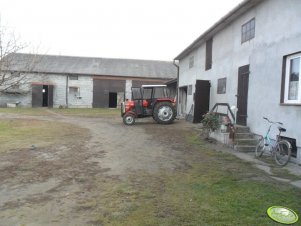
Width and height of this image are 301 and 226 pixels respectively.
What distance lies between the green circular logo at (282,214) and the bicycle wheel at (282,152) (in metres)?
3.28

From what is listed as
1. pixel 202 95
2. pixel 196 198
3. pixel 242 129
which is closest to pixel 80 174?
pixel 196 198

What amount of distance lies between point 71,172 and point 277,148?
16.8ft

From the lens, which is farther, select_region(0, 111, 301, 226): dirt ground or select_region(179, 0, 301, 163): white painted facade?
select_region(179, 0, 301, 163): white painted facade

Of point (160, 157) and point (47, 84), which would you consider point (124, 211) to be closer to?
point (160, 157)

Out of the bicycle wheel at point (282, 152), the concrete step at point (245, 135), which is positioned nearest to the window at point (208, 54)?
the concrete step at point (245, 135)

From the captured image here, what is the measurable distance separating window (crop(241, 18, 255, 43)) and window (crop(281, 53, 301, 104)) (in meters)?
2.63

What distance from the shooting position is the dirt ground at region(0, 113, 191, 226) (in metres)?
4.57

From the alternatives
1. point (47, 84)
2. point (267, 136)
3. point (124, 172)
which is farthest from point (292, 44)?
point (47, 84)

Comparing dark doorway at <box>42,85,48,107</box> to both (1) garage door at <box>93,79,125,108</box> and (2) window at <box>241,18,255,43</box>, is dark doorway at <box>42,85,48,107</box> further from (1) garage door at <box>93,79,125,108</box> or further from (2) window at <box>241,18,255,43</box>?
(2) window at <box>241,18,255,43</box>

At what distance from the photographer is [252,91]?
10.6 metres

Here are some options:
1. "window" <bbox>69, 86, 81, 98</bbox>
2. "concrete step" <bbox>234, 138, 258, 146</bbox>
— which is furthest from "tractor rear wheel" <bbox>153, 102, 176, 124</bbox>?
"window" <bbox>69, 86, 81, 98</bbox>

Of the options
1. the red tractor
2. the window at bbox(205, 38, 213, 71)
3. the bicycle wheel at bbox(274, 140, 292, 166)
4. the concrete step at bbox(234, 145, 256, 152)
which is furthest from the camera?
the red tractor

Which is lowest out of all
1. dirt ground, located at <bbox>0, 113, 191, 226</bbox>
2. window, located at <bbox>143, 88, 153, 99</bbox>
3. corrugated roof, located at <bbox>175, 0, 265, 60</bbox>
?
dirt ground, located at <bbox>0, 113, 191, 226</bbox>

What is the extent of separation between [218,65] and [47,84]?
26.5m
